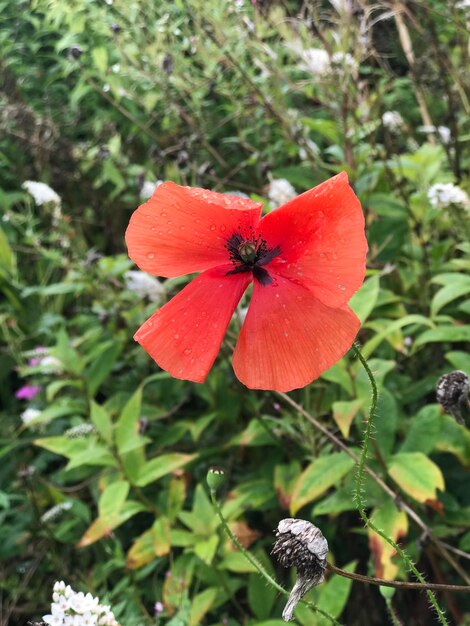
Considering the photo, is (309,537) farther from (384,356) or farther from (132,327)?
(132,327)

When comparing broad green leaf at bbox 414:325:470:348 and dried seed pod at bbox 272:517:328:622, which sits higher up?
dried seed pod at bbox 272:517:328:622

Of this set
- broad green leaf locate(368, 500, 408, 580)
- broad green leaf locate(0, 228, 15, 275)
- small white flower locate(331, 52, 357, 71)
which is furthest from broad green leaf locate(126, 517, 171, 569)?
broad green leaf locate(0, 228, 15, 275)

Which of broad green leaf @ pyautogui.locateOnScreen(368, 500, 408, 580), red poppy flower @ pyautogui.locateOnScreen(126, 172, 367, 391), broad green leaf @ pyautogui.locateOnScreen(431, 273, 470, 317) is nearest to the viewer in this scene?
red poppy flower @ pyautogui.locateOnScreen(126, 172, 367, 391)

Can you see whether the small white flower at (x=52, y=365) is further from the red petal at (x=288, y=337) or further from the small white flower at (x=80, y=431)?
the red petal at (x=288, y=337)

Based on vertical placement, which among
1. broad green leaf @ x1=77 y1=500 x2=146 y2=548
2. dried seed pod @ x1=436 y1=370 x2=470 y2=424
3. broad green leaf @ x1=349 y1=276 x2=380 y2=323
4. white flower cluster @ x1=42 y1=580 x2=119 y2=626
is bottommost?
broad green leaf @ x1=77 y1=500 x2=146 y2=548

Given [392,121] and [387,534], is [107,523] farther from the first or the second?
[392,121]

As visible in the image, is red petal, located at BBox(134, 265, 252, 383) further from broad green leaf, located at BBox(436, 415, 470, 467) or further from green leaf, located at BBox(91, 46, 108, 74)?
green leaf, located at BBox(91, 46, 108, 74)

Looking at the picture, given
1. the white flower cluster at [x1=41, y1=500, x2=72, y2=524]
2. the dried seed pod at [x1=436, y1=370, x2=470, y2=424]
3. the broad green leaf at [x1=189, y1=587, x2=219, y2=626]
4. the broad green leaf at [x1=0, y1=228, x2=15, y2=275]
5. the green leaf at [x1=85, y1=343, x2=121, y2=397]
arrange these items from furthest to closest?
the broad green leaf at [x1=0, y1=228, x2=15, y2=275] → the green leaf at [x1=85, y1=343, x2=121, y2=397] → the white flower cluster at [x1=41, y1=500, x2=72, y2=524] → the broad green leaf at [x1=189, y1=587, x2=219, y2=626] → the dried seed pod at [x1=436, y1=370, x2=470, y2=424]
